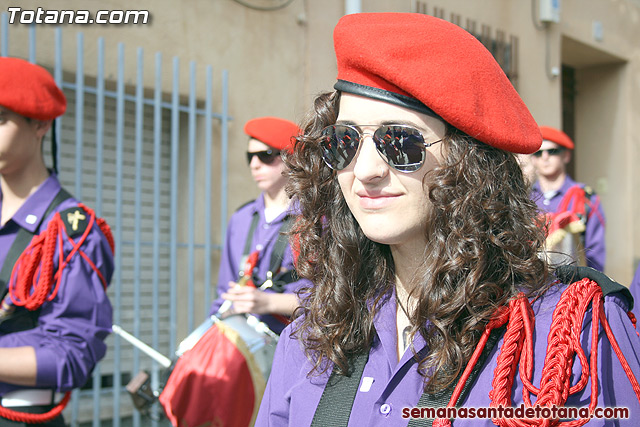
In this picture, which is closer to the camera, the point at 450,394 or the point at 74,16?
the point at 450,394

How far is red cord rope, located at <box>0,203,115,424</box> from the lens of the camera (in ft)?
8.70

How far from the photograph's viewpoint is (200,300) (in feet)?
21.2

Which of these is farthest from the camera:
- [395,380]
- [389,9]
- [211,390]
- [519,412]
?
[389,9]

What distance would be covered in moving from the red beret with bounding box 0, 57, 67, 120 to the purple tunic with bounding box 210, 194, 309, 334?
1.46 meters

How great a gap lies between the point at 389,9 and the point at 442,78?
20.9 feet

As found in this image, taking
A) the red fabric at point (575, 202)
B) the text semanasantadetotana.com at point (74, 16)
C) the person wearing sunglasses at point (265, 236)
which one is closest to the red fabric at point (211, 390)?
the person wearing sunglasses at point (265, 236)

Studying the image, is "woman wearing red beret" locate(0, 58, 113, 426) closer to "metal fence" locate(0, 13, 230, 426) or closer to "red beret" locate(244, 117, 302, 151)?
"red beret" locate(244, 117, 302, 151)

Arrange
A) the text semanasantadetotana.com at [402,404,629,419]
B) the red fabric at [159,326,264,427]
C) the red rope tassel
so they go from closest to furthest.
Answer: the text semanasantadetotana.com at [402,404,629,419] → the red rope tassel → the red fabric at [159,326,264,427]

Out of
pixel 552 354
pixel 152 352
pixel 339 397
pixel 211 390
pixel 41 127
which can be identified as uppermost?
pixel 41 127

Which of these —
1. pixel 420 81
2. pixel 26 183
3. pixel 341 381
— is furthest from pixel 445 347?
pixel 26 183

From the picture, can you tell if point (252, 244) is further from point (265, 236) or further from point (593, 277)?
point (593, 277)

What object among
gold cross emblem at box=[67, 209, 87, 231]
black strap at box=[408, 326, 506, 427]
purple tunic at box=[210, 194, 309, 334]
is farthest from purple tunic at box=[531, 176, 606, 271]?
black strap at box=[408, 326, 506, 427]

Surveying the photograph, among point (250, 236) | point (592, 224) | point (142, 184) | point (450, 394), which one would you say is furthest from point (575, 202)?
point (450, 394)

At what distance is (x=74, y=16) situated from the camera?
561 cm
